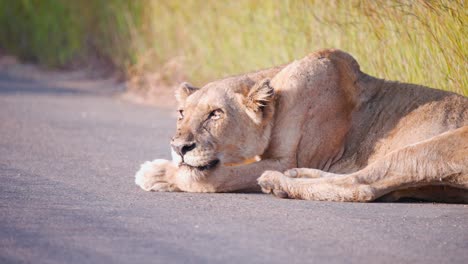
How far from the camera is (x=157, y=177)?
6715 millimetres

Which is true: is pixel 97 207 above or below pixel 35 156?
below

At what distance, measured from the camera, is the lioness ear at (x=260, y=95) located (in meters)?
6.66

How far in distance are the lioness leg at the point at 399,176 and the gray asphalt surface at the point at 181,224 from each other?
121mm

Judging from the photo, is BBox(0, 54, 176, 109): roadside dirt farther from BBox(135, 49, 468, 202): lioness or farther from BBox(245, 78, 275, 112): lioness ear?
BBox(245, 78, 275, 112): lioness ear

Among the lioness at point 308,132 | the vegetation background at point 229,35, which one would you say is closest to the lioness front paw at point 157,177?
the lioness at point 308,132

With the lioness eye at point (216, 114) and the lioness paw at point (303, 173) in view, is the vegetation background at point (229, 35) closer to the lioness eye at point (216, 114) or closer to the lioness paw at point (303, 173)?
the lioness paw at point (303, 173)

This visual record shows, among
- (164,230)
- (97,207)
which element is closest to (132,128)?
(97,207)

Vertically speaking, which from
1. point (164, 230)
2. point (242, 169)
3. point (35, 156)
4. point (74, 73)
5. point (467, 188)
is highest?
point (74, 73)

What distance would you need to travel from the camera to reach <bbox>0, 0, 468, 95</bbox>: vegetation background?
820 cm

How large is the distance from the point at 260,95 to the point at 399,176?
1.27 metres

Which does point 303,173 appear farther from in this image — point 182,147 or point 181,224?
point 181,224

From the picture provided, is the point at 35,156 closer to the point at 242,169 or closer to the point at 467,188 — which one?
the point at 242,169

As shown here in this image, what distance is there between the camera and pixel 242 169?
658 cm

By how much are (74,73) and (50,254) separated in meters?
12.8
